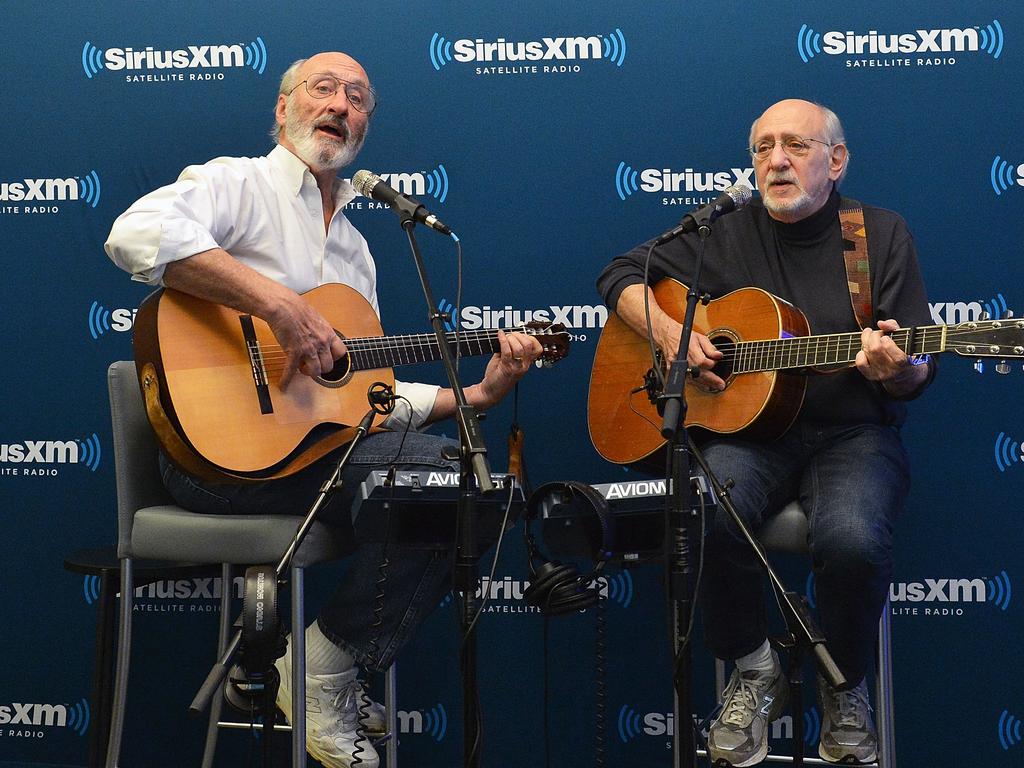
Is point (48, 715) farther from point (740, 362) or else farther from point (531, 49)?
point (531, 49)

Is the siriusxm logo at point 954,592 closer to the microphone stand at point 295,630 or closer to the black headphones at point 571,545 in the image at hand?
the black headphones at point 571,545

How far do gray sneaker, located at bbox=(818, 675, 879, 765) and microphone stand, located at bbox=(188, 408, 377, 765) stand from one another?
1264 mm

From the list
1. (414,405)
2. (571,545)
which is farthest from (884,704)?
(414,405)

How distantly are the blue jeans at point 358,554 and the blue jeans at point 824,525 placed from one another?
2.33 ft

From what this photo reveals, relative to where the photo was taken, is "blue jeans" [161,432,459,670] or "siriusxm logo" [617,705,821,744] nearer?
"blue jeans" [161,432,459,670]

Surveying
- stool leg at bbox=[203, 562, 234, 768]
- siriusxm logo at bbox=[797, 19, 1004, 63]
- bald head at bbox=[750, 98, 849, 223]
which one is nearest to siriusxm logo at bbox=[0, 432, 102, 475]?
stool leg at bbox=[203, 562, 234, 768]

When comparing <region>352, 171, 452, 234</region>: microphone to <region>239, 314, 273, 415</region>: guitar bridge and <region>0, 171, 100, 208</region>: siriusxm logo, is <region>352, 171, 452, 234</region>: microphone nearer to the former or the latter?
<region>239, 314, 273, 415</region>: guitar bridge

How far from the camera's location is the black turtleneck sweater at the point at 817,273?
9.39ft

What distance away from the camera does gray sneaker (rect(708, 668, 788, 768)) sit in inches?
107

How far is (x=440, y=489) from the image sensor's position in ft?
7.28

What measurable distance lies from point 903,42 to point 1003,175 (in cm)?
51

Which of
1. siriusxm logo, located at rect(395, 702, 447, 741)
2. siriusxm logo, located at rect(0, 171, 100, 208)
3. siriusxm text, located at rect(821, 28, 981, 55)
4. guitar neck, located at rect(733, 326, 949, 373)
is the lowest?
siriusxm logo, located at rect(395, 702, 447, 741)

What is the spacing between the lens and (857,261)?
9.64 ft

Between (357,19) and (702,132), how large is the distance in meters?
1.19
